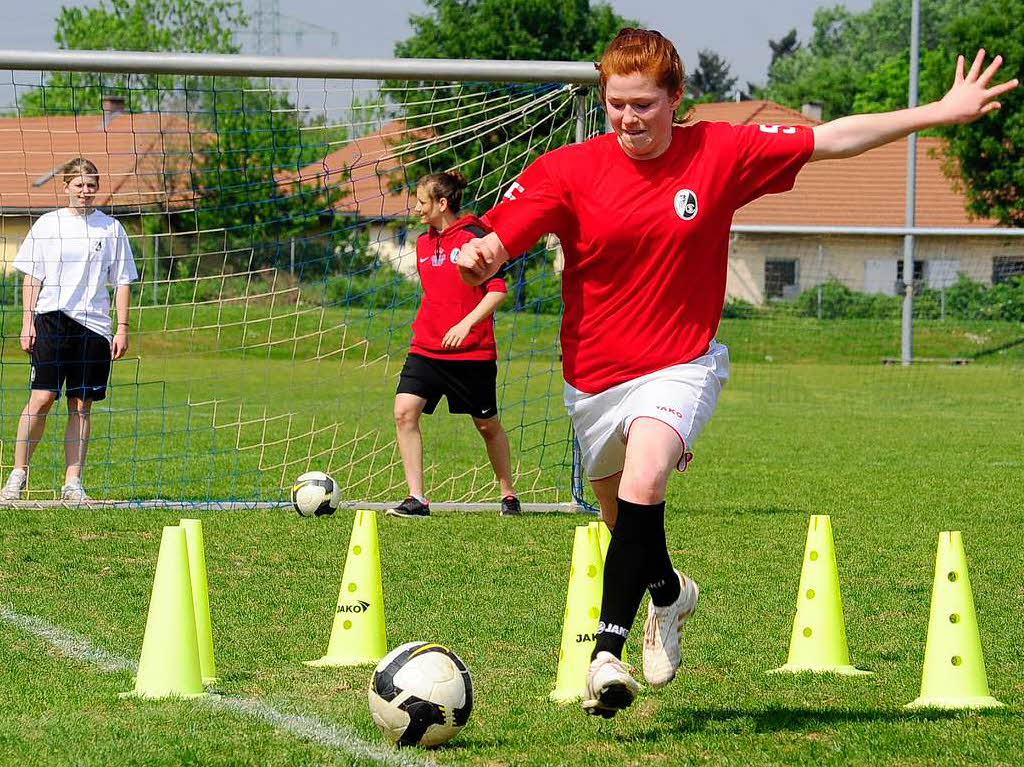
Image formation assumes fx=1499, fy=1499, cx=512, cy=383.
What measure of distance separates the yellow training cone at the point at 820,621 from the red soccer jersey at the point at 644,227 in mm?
1131

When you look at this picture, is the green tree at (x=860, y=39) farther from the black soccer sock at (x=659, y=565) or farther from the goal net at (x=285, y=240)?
the black soccer sock at (x=659, y=565)

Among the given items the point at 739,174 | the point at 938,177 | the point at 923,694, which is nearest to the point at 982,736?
the point at 923,694

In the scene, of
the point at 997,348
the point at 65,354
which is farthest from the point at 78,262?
the point at 997,348

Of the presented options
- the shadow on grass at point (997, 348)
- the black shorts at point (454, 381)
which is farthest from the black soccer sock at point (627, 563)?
the shadow on grass at point (997, 348)

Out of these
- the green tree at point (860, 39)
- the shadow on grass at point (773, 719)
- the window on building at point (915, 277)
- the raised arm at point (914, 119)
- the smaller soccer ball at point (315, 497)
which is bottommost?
the smaller soccer ball at point (315, 497)

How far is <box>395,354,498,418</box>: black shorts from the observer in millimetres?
9445

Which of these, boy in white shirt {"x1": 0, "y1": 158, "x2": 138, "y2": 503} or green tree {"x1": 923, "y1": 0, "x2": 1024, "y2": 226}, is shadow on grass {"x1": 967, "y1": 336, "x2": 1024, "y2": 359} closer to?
green tree {"x1": 923, "y1": 0, "x2": 1024, "y2": 226}

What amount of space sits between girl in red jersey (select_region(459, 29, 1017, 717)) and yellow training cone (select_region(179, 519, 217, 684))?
1454mm

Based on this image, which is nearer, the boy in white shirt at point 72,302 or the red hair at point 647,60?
the red hair at point 647,60

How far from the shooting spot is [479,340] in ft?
31.1

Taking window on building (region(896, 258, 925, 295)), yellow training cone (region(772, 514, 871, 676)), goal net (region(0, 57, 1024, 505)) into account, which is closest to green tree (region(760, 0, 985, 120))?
window on building (region(896, 258, 925, 295))

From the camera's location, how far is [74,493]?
976 centimetres

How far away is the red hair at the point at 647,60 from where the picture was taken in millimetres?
4676

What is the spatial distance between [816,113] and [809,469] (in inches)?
2255
